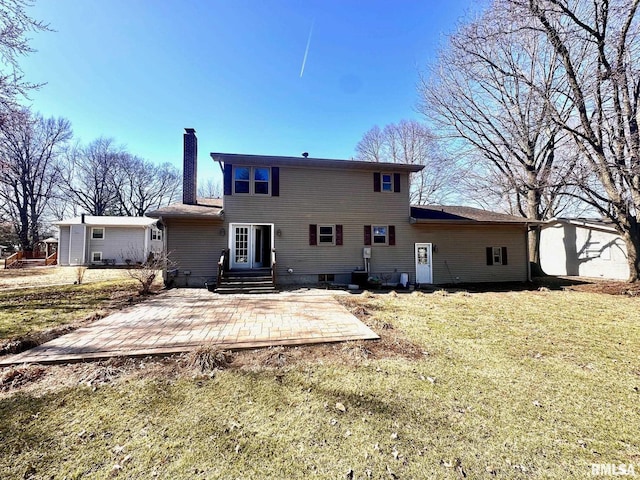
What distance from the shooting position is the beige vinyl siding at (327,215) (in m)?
11.8

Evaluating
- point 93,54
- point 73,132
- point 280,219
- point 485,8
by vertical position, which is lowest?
point 280,219

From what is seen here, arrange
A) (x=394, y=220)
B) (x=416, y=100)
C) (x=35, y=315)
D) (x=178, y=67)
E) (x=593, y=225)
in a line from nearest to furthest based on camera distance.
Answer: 1. (x=35, y=315)
2. (x=178, y=67)
3. (x=394, y=220)
4. (x=593, y=225)
5. (x=416, y=100)

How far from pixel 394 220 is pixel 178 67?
11.3 metres

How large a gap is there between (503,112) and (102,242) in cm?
2842

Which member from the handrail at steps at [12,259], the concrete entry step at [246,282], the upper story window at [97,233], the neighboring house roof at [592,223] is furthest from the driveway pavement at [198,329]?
the handrail at steps at [12,259]

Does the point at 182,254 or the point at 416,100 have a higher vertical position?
the point at 416,100

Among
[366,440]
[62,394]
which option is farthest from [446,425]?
[62,394]

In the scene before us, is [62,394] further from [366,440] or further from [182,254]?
[182,254]

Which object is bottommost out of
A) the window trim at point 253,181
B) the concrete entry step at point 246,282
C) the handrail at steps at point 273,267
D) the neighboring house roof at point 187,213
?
the concrete entry step at point 246,282

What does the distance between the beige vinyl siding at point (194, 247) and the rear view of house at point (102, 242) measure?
10882mm

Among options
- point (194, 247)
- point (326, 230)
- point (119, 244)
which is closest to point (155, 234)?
point (119, 244)

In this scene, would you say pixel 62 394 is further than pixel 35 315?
No

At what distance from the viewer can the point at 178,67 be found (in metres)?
10.9

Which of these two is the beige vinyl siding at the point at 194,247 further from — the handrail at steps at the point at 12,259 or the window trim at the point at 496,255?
the handrail at steps at the point at 12,259
